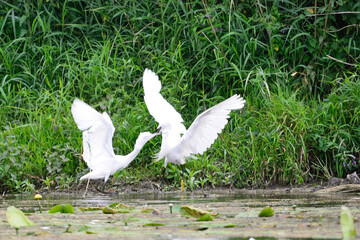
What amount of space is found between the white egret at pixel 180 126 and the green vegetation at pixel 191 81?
281 mm

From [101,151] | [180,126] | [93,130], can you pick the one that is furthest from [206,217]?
[180,126]

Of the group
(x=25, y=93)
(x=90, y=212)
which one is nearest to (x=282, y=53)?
(x=25, y=93)

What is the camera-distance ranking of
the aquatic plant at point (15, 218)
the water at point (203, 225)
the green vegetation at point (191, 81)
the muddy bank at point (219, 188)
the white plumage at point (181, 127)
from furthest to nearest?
the green vegetation at point (191, 81)
the muddy bank at point (219, 188)
the white plumage at point (181, 127)
the aquatic plant at point (15, 218)
the water at point (203, 225)

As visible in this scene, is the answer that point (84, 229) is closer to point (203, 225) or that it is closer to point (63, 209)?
point (203, 225)

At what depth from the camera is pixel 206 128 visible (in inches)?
240

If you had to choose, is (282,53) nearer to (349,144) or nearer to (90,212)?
(349,144)

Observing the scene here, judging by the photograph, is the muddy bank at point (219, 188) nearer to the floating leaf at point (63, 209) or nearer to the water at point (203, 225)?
the water at point (203, 225)

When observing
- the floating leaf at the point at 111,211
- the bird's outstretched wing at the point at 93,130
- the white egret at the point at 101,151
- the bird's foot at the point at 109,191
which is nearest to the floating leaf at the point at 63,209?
the floating leaf at the point at 111,211

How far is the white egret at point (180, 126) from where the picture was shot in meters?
5.83

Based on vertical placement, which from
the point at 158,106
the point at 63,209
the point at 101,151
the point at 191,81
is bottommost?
the point at 63,209

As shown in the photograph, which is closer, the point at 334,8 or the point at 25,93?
the point at 25,93

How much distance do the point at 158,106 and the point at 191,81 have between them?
0.89m

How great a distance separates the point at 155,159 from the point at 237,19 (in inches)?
90.1

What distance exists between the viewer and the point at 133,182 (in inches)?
252
